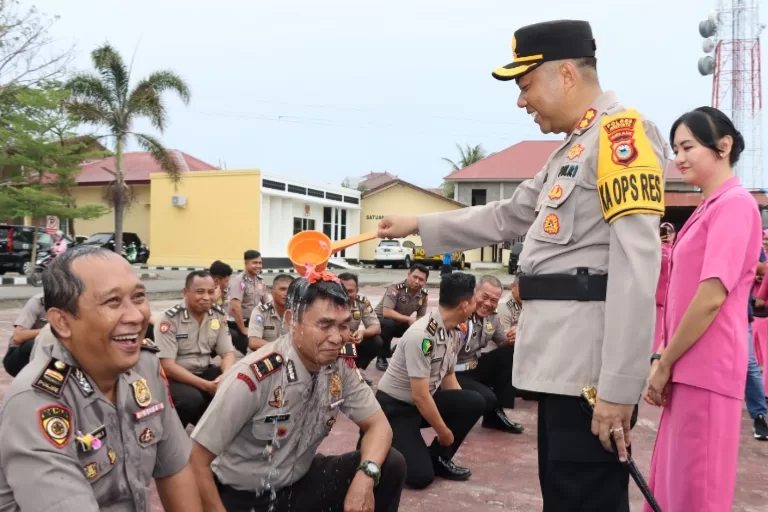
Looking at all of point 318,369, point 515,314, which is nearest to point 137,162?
point 515,314

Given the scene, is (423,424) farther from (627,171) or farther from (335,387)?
(627,171)

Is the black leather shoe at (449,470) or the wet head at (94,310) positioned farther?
the black leather shoe at (449,470)

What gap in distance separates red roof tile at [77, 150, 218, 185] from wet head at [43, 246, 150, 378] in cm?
2852

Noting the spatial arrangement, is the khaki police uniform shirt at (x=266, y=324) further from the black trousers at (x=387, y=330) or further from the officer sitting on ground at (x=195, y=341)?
the black trousers at (x=387, y=330)

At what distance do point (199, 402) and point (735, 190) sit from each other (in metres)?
3.49

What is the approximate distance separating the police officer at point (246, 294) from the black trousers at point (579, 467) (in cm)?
575

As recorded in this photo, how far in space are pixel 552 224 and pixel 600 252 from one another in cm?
16

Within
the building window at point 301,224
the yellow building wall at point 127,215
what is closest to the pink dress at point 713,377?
the building window at point 301,224

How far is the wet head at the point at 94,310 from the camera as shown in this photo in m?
1.75

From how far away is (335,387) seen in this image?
2.82 meters

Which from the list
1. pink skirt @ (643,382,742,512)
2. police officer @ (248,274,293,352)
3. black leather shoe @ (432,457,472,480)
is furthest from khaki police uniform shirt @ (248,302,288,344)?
pink skirt @ (643,382,742,512)

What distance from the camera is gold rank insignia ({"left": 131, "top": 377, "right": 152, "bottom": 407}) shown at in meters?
1.92

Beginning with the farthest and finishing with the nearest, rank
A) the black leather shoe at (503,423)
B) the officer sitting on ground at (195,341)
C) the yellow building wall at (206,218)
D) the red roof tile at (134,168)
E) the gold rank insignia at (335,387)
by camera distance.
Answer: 1. the red roof tile at (134,168)
2. the yellow building wall at (206,218)
3. the black leather shoe at (503,423)
4. the officer sitting on ground at (195,341)
5. the gold rank insignia at (335,387)

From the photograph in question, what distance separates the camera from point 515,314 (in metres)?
6.21
